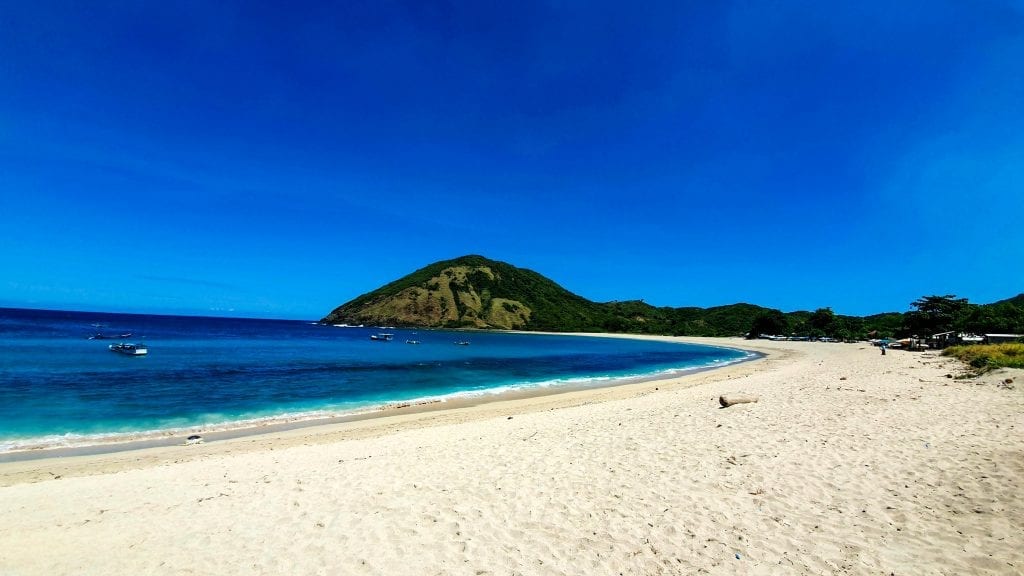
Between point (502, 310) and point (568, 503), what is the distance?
14849 centimetres

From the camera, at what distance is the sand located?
17.4 ft

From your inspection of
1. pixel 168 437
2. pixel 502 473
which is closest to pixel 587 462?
pixel 502 473

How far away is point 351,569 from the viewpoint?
5.21 m

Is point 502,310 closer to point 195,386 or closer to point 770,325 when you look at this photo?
point 770,325

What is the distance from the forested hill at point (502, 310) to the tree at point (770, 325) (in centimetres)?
28

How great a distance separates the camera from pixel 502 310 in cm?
15525

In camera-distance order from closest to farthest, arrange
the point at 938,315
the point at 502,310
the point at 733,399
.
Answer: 1. the point at 733,399
2. the point at 938,315
3. the point at 502,310

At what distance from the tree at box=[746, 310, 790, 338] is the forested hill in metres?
0.28

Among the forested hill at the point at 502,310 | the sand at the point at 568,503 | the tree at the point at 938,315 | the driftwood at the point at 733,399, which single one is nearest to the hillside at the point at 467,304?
Result: the forested hill at the point at 502,310

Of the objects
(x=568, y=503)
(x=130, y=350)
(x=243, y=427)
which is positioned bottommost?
(x=243, y=427)

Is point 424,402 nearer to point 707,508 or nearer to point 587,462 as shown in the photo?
point 587,462

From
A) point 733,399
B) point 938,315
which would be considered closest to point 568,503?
point 733,399

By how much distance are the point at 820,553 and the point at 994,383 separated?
58.8ft

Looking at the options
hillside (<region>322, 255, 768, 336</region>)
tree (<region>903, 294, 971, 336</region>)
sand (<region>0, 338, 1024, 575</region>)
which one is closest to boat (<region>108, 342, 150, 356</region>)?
sand (<region>0, 338, 1024, 575</region>)
